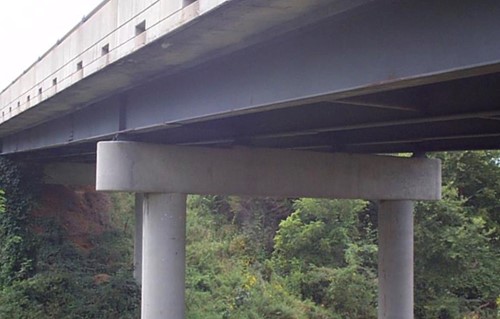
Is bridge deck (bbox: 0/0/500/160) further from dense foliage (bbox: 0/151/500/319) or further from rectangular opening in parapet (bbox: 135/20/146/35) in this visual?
dense foliage (bbox: 0/151/500/319)

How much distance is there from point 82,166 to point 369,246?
12013mm

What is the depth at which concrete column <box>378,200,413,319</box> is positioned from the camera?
51.5ft

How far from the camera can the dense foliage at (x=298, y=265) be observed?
20734 millimetres

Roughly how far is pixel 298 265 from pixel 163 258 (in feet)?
53.0

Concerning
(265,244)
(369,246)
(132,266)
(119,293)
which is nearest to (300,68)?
(119,293)

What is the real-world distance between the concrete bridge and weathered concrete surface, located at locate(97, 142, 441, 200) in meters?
0.03

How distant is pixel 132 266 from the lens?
2502 centimetres

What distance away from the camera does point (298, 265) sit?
26.7 meters

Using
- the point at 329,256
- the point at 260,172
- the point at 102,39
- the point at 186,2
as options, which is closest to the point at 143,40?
the point at 186,2

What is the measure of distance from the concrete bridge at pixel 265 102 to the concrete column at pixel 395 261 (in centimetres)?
3

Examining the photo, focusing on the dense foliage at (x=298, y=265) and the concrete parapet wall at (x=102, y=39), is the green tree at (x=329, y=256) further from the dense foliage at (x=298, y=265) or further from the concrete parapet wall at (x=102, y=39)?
the concrete parapet wall at (x=102, y=39)

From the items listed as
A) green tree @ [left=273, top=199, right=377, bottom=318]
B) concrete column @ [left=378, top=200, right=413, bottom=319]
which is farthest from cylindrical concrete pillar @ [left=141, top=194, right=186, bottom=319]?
green tree @ [left=273, top=199, right=377, bottom=318]

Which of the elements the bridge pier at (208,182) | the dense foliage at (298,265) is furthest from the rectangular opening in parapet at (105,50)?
the dense foliage at (298,265)

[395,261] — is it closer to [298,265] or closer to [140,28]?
[140,28]
